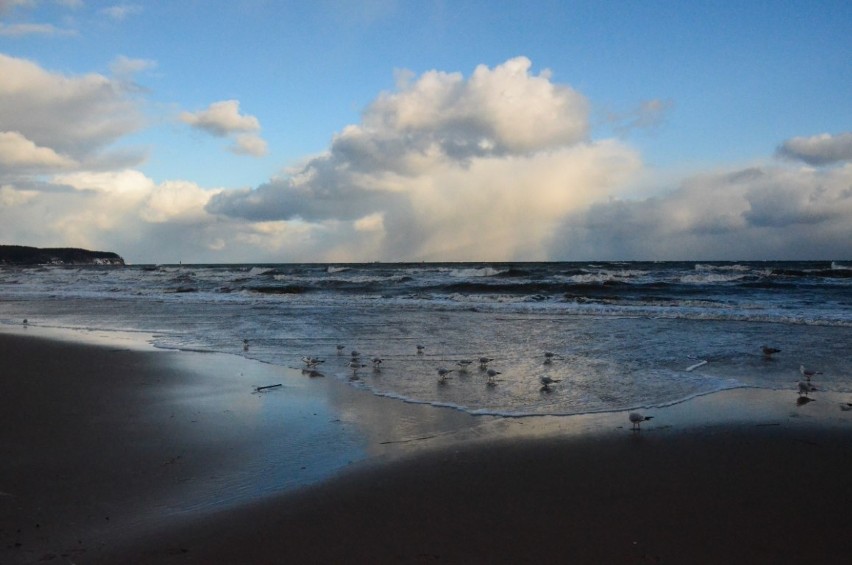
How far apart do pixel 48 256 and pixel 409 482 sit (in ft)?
386

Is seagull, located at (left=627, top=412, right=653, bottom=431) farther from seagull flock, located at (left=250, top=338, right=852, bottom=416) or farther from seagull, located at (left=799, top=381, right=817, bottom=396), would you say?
seagull, located at (left=799, top=381, right=817, bottom=396)

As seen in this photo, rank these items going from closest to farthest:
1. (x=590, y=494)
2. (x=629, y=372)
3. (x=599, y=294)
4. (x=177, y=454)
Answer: (x=590, y=494) → (x=177, y=454) → (x=629, y=372) → (x=599, y=294)

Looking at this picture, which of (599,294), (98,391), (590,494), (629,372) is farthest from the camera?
(599,294)

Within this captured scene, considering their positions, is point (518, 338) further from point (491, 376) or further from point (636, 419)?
point (636, 419)

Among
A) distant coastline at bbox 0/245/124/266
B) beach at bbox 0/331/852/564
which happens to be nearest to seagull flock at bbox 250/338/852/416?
beach at bbox 0/331/852/564

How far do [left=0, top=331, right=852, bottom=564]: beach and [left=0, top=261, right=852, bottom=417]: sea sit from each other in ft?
A: 3.45

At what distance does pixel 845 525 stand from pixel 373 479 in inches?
126

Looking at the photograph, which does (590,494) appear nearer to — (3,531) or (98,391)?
(3,531)

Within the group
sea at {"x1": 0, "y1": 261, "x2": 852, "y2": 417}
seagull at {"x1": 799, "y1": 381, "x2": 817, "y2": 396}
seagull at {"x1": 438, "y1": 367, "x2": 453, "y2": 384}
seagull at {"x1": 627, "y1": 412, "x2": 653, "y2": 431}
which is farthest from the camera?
seagull at {"x1": 438, "y1": 367, "x2": 453, "y2": 384}

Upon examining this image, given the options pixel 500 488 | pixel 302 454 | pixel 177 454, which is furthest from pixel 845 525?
pixel 177 454

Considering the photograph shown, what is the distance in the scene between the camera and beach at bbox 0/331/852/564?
3480 mm

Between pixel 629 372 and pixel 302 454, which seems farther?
pixel 629 372

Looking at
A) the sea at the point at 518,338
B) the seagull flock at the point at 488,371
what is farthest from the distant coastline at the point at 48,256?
the seagull flock at the point at 488,371

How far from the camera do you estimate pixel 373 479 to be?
14.8ft
